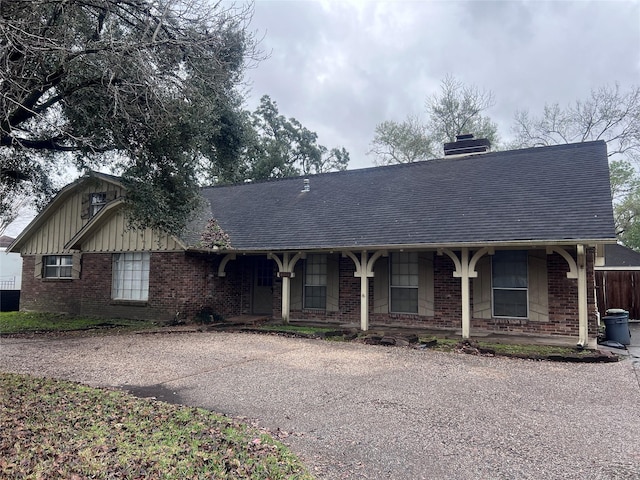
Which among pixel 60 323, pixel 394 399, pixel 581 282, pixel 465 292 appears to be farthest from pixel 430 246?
pixel 60 323

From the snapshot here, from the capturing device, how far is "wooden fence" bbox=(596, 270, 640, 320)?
18031 mm

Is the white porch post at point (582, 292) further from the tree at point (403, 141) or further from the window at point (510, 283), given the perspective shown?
the tree at point (403, 141)

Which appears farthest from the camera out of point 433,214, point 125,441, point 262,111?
point 262,111

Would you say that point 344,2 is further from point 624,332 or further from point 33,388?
point 624,332

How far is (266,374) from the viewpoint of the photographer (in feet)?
23.6

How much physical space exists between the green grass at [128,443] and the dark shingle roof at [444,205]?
716 cm

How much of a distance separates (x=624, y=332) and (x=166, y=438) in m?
11.0

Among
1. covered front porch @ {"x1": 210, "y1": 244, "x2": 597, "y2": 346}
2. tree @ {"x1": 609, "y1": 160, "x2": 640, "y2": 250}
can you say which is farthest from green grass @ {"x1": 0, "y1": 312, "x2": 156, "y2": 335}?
tree @ {"x1": 609, "y1": 160, "x2": 640, "y2": 250}

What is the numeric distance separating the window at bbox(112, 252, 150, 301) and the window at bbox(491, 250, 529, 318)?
10055 millimetres

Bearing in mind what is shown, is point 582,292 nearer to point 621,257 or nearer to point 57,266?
point 621,257

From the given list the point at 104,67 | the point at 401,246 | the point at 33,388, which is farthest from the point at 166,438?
the point at 401,246

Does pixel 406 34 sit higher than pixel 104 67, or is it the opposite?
pixel 406 34

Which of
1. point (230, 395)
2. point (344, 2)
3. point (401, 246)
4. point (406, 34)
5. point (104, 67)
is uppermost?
point (406, 34)

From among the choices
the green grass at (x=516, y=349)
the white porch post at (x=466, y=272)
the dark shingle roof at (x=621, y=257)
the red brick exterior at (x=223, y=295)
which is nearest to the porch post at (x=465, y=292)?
the white porch post at (x=466, y=272)
